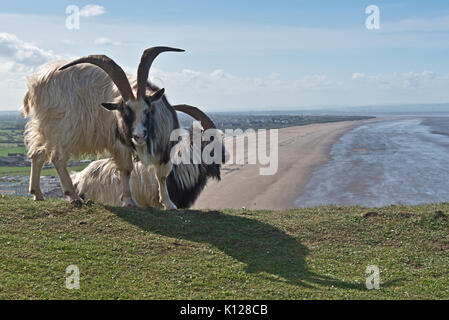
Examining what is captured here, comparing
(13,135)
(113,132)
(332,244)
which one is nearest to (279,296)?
(332,244)

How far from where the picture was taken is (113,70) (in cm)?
836

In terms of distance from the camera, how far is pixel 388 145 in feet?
136

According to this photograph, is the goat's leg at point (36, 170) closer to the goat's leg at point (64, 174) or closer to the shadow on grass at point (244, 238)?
the goat's leg at point (64, 174)

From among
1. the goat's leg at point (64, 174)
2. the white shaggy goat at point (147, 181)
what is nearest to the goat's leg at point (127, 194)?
the goat's leg at point (64, 174)

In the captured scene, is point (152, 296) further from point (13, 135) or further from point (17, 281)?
point (13, 135)

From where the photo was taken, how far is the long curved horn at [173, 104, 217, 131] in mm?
10992

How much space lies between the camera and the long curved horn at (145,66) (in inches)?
320

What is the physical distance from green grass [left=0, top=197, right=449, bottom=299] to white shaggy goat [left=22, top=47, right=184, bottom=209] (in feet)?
3.28

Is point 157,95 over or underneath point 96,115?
over

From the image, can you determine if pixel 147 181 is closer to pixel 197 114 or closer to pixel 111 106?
pixel 197 114

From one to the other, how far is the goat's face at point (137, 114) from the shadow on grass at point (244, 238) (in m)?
1.45

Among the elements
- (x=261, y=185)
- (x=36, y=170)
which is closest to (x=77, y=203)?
(x=36, y=170)

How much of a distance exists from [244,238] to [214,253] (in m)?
0.91

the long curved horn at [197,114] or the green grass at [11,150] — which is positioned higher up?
the long curved horn at [197,114]
